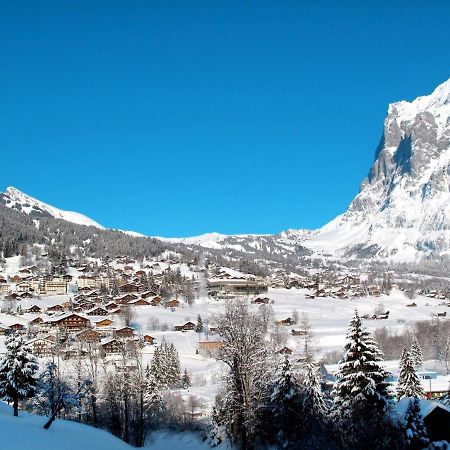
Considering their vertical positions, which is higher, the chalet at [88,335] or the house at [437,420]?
the house at [437,420]

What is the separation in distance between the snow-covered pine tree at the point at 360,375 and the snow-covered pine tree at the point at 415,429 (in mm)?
2172

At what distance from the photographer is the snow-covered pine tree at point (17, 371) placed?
33.2m

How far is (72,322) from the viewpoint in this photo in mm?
103688

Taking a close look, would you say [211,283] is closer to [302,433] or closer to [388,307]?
[388,307]

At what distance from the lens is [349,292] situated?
18625 cm

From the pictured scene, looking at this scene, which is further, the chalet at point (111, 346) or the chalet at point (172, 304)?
the chalet at point (172, 304)

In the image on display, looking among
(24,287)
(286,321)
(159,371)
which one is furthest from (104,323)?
(24,287)

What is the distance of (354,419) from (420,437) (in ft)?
9.76

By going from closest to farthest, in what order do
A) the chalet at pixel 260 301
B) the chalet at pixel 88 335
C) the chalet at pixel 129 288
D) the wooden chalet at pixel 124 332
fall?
the chalet at pixel 88 335
the wooden chalet at pixel 124 332
the chalet at pixel 260 301
the chalet at pixel 129 288

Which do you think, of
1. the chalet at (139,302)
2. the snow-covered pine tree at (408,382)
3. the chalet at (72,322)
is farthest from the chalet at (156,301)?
the snow-covered pine tree at (408,382)

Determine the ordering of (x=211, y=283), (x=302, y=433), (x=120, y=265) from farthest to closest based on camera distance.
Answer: (x=120, y=265) < (x=211, y=283) < (x=302, y=433)

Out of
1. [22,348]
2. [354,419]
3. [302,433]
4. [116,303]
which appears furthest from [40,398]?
[116,303]

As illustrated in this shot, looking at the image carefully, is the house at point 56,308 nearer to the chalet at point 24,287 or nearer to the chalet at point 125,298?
the chalet at point 125,298

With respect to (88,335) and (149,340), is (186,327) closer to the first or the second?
(149,340)
